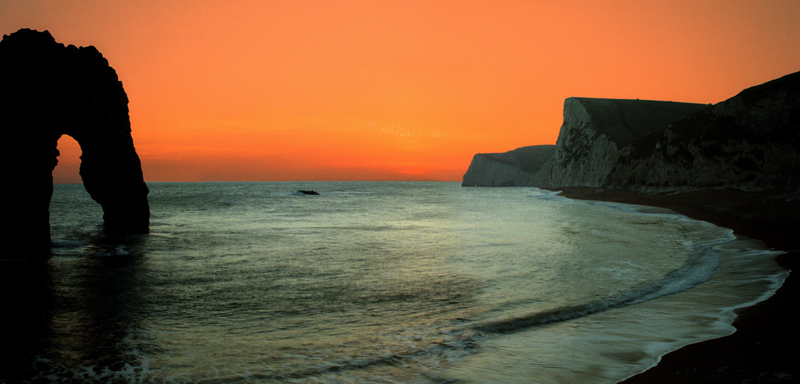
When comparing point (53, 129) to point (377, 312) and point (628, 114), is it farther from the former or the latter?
point (628, 114)

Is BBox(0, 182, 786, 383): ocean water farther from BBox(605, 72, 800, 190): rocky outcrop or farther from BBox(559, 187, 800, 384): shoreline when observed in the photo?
BBox(605, 72, 800, 190): rocky outcrop

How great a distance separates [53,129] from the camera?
17984 mm

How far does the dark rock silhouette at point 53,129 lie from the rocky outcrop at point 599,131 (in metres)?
76.5

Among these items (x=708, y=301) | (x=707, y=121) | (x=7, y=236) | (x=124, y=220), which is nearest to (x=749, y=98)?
(x=707, y=121)

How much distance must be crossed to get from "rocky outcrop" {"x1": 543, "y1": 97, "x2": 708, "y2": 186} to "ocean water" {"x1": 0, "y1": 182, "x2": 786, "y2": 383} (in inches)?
2921

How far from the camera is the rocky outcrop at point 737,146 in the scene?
4016 cm

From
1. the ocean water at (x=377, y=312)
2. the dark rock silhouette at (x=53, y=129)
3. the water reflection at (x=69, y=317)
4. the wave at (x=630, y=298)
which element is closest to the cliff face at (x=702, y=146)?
the wave at (x=630, y=298)

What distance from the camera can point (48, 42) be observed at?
17969 millimetres

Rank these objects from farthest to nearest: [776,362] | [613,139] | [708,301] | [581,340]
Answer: [613,139], [708,301], [581,340], [776,362]

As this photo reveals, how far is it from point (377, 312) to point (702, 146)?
5616 cm

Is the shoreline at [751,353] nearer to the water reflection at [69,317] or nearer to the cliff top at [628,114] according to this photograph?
the water reflection at [69,317]

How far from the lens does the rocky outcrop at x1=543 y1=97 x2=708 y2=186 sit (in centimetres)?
8712

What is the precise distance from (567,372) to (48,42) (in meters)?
21.9

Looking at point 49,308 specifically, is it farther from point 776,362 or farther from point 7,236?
point 776,362
